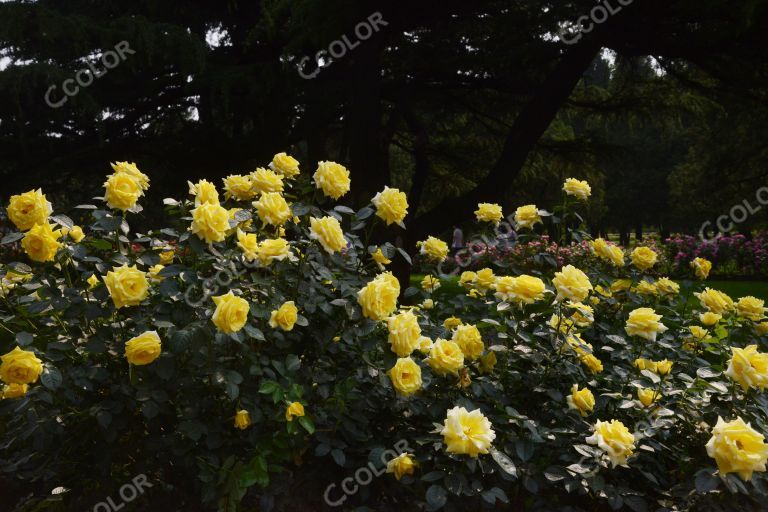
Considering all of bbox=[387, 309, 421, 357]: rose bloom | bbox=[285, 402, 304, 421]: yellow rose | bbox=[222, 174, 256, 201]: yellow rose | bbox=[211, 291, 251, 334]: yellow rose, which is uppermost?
bbox=[222, 174, 256, 201]: yellow rose

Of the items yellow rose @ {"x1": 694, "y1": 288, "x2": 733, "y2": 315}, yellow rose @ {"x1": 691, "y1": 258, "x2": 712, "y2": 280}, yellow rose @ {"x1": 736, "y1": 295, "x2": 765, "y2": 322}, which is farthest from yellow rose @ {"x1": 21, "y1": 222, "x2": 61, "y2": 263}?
yellow rose @ {"x1": 691, "y1": 258, "x2": 712, "y2": 280}

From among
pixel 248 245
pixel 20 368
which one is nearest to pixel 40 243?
pixel 20 368

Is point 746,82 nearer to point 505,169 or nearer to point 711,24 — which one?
point 711,24

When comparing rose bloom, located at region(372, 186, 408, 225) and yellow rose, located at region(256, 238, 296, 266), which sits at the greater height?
rose bloom, located at region(372, 186, 408, 225)

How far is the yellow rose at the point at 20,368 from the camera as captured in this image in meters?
1.92

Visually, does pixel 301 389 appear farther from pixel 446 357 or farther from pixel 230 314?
pixel 446 357

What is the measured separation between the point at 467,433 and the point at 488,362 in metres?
0.67

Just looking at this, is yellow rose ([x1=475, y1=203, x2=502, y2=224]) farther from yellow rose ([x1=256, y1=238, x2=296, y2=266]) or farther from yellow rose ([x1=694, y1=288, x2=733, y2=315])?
yellow rose ([x1=256, y1=238, x2=296, y2=266])

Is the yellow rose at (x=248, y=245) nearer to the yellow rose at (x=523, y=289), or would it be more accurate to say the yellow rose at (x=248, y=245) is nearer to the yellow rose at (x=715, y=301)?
the yellow rose at (x=523, y=289)

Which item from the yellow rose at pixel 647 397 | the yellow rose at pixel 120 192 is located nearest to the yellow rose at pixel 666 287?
the yellow rose at pixel 647 397

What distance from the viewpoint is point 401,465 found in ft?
7.06

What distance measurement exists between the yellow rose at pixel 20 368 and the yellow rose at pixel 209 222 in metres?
0.64

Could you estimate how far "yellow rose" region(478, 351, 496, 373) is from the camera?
102 inches

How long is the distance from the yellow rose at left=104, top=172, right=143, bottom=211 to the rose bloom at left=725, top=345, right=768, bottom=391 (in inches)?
86.3
